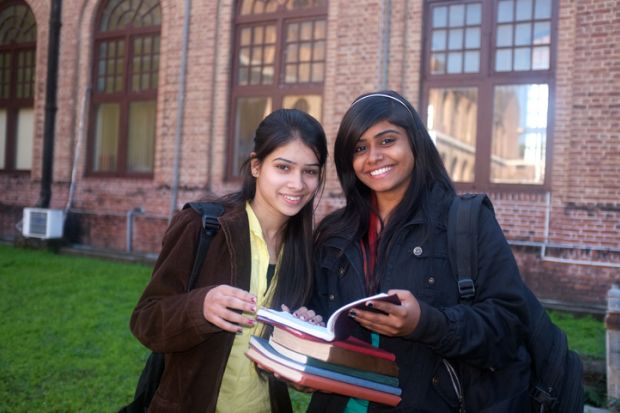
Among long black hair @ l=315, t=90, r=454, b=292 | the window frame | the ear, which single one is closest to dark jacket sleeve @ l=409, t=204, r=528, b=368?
long black hair @ l=315, t=90, r=454, b=292

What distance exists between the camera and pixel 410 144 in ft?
7.28

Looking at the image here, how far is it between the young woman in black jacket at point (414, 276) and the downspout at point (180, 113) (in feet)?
31.7

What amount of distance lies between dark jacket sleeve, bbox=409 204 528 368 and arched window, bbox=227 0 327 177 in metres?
8.84

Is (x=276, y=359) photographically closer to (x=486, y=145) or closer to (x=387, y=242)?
(x=387, y=242)

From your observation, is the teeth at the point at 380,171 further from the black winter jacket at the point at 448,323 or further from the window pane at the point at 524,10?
the window pane at the point at 524,10

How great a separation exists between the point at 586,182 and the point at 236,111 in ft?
21.7

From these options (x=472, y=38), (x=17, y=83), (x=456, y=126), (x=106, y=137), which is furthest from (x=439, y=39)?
(x=17, y=83)

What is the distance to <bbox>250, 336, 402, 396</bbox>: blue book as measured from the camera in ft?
5.73

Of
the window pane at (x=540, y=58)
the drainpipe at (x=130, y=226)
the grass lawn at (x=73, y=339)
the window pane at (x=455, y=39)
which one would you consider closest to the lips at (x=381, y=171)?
the grass lawn at (x=73, y=339)

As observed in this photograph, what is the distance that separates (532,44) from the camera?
884 centimetres

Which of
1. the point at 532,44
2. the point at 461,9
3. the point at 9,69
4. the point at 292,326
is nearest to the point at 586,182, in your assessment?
the point at 532,44

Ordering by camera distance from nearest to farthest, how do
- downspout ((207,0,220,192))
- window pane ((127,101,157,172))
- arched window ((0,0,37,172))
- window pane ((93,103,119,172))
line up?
downspout ((207,0,220,192))
window pane ((127,101,157,172))
window pane ((93,103,119,172))
arched window ((0,0,37,172))

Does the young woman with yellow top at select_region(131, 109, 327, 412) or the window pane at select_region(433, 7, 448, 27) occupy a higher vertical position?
the window pane at select_region(433, 7, 448, 27)

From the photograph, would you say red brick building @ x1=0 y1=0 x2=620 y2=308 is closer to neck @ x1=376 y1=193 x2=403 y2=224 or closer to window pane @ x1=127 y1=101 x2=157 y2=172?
window pane @ x1=127 y1=101 x2=157 y2=172
